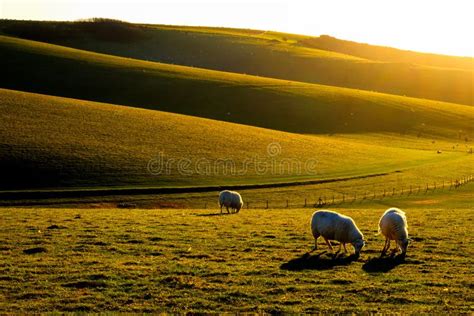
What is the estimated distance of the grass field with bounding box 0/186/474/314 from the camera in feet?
44.0

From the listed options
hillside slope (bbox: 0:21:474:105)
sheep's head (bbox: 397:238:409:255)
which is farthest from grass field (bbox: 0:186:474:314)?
hillside slope (bbox: 0:21:474:105)

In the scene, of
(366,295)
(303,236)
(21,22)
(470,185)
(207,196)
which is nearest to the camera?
(366,295)

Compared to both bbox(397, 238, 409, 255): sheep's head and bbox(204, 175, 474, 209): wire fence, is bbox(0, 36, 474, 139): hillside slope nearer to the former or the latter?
bbox(204, 175, 474, 209): wire fence

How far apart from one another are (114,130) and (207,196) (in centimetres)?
2276

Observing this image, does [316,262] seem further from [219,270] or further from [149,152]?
[149,152]

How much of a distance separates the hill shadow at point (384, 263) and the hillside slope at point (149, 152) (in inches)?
1222

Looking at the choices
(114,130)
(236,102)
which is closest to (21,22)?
(236,102)

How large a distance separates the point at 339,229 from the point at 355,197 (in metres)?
27.4

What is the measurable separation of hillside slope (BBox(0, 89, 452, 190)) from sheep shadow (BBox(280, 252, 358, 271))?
30132 millimetres

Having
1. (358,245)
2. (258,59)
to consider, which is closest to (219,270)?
(358,245)

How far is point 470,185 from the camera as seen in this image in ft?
170

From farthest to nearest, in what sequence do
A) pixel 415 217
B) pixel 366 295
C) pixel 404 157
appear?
pixel 404 157 → pixel 415 217 → pixel 366 295

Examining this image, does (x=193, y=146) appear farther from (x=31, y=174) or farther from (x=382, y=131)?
(x=382, y=131)

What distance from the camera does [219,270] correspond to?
53.6 ft
